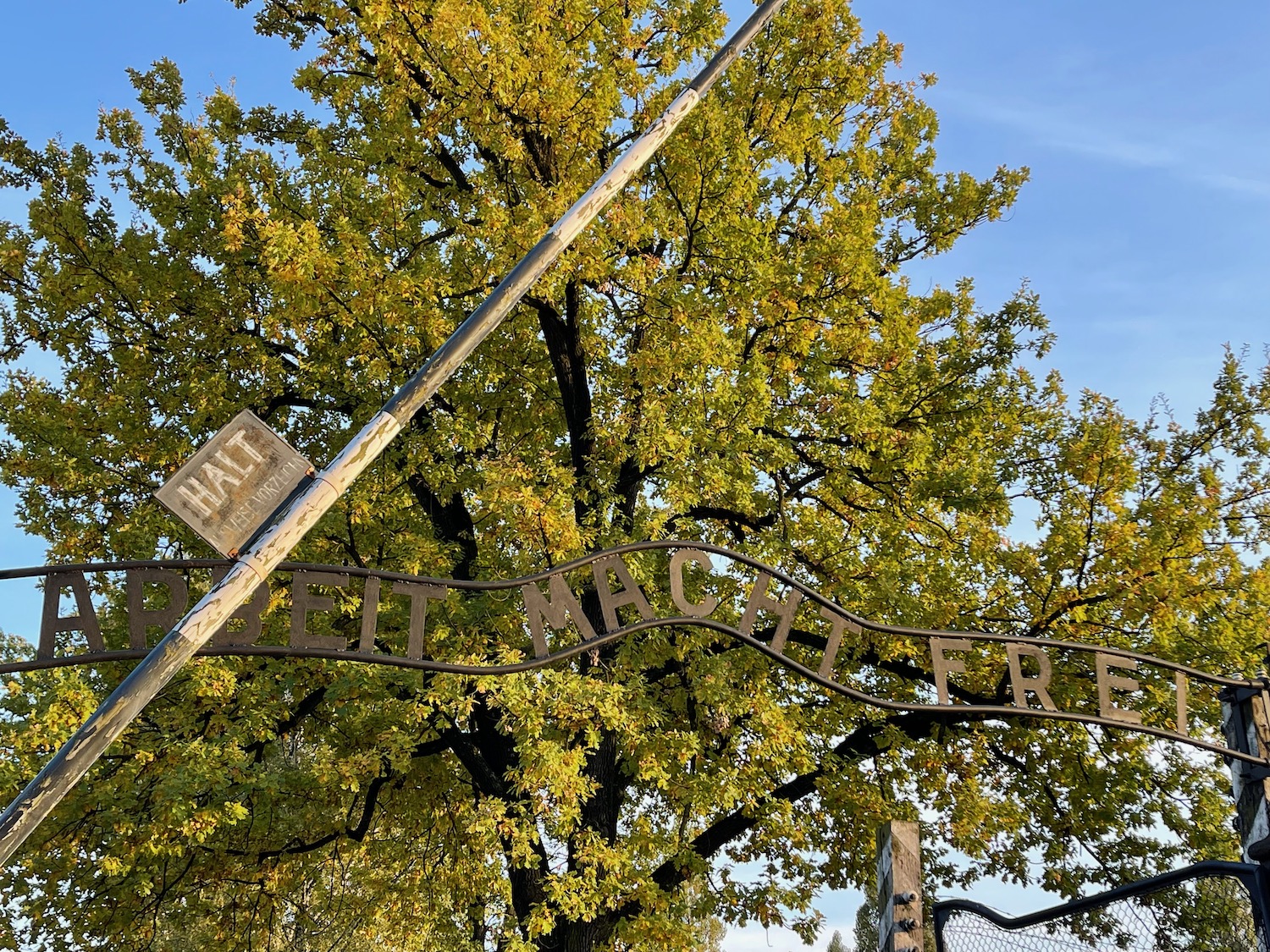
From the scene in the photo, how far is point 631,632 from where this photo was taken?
6.67 m

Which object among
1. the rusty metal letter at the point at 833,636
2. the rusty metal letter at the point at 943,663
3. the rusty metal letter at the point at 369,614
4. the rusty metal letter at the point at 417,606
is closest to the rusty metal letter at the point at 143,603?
the rusty metal letter at the point at 369,614

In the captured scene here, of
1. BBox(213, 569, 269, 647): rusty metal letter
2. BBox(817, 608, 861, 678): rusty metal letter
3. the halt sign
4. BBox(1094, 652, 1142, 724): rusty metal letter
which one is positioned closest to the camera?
the halt sign

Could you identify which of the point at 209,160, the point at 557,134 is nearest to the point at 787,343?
the point at 557,134

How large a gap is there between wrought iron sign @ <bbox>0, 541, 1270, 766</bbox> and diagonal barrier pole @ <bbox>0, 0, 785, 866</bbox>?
0.60 meters

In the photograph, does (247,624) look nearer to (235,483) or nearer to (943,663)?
(235,483)

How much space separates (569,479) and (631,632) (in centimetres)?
468

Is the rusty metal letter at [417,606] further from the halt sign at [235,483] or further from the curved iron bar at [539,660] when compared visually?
the halt sign at [235,483]

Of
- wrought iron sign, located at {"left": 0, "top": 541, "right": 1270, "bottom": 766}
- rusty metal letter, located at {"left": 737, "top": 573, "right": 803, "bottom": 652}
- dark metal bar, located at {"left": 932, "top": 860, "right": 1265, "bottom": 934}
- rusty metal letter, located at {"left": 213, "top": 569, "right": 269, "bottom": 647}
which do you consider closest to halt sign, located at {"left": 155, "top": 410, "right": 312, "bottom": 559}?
wrought iron sign, located at {"left": 0, "top": 541, "right": 1270, "bottom": 766}

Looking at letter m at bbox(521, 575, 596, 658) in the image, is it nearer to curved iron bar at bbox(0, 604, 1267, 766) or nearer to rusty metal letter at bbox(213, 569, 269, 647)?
curved iron bar at bbox(0, 604, 1267, 766)

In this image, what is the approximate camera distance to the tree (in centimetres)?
1107

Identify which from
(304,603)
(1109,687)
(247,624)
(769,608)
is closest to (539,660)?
(304,603)

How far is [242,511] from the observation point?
4883 millimetres

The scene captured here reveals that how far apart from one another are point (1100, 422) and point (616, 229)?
232 inches

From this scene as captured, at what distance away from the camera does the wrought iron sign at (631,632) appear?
18.5 feet
